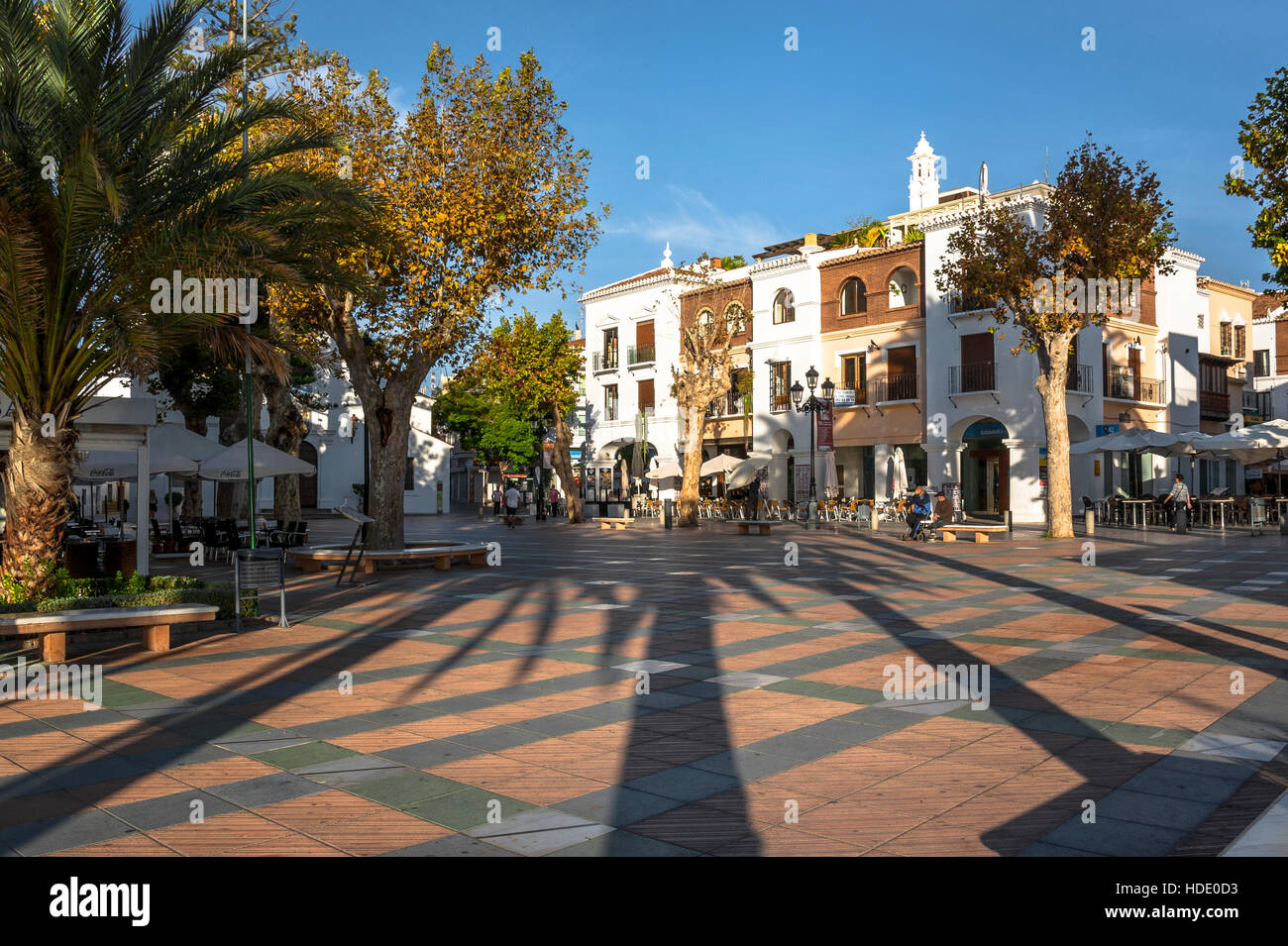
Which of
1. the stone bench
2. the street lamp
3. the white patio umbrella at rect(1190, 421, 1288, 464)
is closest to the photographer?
the white patio umbrella at rect(1190, 421, 1288, 464)

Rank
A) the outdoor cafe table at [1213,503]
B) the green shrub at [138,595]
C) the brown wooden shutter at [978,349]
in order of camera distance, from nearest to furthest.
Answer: the green shrub at [138,595] → the outdoor cafe table at [1213,503] → the brown wooden shutter at [978,349]

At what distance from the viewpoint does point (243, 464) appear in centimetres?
1831

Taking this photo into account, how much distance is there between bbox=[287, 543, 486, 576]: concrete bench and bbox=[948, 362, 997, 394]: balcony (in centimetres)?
2328

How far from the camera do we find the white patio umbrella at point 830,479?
127 feet

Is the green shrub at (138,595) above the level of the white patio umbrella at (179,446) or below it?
below

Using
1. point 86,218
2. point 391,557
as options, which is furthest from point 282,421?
point 86,218

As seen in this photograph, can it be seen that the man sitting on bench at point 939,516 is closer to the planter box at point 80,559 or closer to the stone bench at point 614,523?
the stone bench at point 614,523

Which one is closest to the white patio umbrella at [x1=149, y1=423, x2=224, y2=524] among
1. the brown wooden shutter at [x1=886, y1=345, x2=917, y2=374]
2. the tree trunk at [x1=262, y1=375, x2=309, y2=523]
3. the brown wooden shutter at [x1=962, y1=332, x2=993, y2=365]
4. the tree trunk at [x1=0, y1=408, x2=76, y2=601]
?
the tree trunk at [x1=262, y1=375, x2=309, y2=523]

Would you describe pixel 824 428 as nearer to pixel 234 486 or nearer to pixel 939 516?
pixel 939 516

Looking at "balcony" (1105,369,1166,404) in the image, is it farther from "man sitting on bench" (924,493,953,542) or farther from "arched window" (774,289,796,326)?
"man sitting on bench" (924,493,953,542)

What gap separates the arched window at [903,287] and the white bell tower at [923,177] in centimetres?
833

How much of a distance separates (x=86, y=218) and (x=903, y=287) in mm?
34310

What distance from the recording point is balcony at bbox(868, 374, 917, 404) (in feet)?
126

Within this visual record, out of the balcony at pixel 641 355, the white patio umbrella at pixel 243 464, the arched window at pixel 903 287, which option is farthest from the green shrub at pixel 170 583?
the balcony at pixel 641 355
